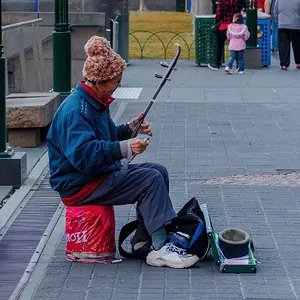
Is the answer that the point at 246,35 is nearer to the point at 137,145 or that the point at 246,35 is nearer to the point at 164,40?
the point at 164,40

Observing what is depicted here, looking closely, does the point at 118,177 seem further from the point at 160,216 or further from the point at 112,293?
the point at 112,293

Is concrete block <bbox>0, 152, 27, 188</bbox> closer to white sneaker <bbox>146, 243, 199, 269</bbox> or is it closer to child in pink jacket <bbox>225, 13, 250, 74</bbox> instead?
white sneaker <bbox>146, 243, 199, 269</bbox>

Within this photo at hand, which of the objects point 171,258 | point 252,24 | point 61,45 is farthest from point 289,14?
point 171,258

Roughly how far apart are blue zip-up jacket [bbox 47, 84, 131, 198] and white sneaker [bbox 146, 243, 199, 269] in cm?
62

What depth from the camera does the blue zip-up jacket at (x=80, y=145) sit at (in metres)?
5.78

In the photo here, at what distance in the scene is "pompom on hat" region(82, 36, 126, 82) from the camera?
5895 millimetres

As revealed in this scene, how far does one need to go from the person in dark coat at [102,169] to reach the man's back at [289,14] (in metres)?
13.5

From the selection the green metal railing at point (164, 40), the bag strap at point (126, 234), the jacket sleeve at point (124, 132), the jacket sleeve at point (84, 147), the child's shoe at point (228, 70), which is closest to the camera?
the jacket sleeve at point (84, 147)

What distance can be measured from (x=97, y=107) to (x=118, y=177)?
471 mm

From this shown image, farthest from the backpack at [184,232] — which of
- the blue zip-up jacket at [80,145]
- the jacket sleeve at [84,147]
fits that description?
the jacket sleeve at [84,147]

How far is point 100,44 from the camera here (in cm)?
594

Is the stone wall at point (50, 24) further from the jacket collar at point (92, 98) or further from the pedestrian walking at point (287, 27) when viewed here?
the jacket collar at point (92, 98)

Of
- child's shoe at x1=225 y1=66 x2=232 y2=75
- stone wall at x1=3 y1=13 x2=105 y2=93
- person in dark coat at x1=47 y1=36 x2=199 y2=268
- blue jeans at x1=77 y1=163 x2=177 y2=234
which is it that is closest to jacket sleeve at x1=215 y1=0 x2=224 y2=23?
child's shoe at x1=225 y1=66 x2=232 y2=75

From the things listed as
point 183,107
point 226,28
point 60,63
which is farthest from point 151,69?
point 60,63
